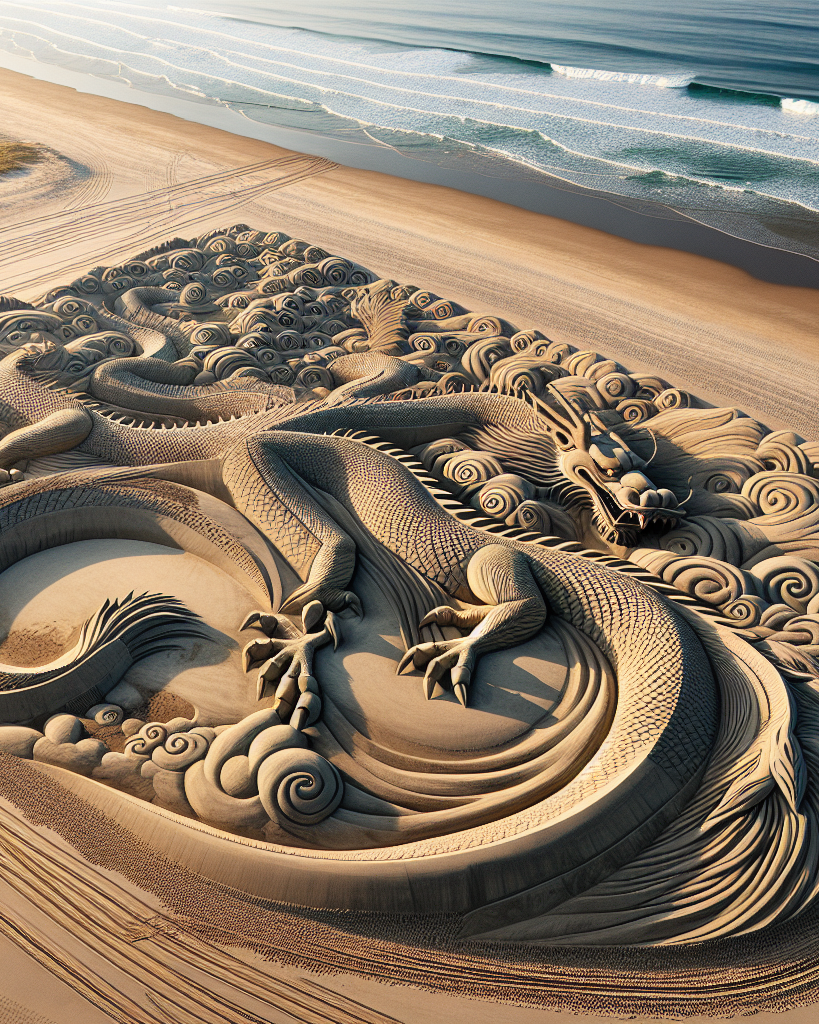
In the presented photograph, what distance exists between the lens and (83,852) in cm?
384

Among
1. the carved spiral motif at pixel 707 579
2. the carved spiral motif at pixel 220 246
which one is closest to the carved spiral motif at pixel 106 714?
the carved spiral motif at pixel 707 579

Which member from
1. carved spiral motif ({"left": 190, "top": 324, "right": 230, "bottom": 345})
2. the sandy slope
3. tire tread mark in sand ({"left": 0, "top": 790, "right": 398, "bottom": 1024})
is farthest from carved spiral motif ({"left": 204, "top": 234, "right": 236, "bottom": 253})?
tire tread mark in sand ({"left": 0, "top": 790, "right": 398, "bottom": 1024})

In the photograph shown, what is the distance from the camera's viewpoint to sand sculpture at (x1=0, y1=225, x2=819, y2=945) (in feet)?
11.7

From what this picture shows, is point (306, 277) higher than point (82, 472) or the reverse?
higher

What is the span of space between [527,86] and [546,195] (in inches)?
409

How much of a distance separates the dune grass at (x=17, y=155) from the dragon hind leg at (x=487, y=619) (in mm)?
14563

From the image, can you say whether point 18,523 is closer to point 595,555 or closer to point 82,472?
point 82,472

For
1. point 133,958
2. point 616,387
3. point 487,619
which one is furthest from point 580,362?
point 133,958

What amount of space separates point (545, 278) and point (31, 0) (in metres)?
41.0

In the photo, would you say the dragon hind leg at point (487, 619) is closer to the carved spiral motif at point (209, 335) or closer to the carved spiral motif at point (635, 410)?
the carved spiral motif at point (635, 410)

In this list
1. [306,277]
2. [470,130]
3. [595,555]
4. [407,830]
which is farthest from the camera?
[470,130]

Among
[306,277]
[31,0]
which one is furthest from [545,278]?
[31,0]

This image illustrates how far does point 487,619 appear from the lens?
15.0 ft

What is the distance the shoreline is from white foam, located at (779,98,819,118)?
9119 millimetres
